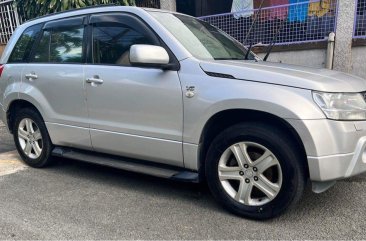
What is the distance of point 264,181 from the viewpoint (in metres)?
3.13

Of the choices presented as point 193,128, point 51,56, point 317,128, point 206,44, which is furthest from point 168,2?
point 317,128

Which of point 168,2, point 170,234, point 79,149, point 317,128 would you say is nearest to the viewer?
point 317,128

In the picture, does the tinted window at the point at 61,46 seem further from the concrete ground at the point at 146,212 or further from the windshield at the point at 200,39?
the concrete ground at the point at 146,212

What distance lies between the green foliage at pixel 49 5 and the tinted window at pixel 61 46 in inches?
122

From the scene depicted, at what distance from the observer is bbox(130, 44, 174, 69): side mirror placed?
330 cm

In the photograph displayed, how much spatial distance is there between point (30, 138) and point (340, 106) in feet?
12.2

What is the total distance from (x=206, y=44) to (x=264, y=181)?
4.92 ft

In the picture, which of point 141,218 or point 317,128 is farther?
point 141,218

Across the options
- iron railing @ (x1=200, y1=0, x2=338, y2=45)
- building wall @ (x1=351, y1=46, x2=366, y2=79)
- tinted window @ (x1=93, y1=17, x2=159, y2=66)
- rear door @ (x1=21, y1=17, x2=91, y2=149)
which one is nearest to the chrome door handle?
rear door @ (x1=21, y1=17, x2=91, y2=149)

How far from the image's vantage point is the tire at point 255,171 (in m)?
3.01

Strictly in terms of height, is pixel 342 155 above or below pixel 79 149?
above

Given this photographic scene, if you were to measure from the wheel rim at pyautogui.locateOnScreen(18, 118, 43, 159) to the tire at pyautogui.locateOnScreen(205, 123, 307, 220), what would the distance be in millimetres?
2500

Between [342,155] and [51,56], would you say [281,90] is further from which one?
[51,56]

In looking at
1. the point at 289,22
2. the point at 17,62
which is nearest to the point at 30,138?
the point at 17,62
